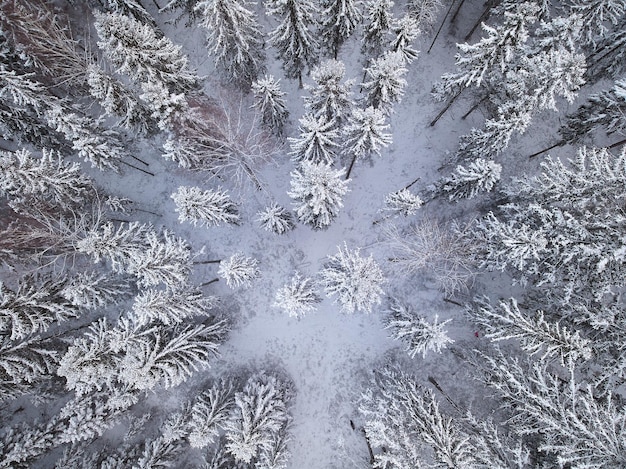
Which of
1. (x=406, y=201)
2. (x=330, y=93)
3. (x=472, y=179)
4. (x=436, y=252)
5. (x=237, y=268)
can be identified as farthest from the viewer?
(x=436, y=252)

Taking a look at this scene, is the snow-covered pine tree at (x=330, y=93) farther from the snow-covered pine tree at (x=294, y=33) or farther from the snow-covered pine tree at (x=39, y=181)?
the snow-covered pine tree at (x=39, y=181)

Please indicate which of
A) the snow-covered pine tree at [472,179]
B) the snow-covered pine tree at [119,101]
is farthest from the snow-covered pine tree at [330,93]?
the snow-covered pine tree at [119,101]

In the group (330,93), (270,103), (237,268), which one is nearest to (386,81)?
(330,93)

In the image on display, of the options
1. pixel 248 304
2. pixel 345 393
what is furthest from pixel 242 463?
pixel 248 304

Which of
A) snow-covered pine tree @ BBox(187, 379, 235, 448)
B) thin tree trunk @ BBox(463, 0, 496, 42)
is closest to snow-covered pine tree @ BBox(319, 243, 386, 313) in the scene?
snow-covered pine tree @ BBox(187, 379, 235, 448)

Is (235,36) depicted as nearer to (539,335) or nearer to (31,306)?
(31,306)

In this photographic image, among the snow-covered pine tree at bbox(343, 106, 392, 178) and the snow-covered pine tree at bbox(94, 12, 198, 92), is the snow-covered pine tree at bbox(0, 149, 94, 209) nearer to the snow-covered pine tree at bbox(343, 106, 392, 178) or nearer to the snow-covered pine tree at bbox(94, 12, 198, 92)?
the snow-covered pine tree at bbox(94, 12, 198, 92)
